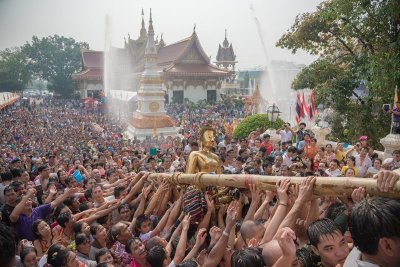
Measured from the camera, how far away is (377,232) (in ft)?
5.67

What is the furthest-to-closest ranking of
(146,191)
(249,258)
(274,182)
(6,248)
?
Result: (146,191), (274,182), (249,258), (6,248)

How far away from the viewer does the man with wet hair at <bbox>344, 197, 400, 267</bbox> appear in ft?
5.63

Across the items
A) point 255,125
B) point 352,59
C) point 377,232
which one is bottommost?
point 255,125

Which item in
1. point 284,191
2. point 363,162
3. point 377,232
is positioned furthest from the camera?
point 363,162

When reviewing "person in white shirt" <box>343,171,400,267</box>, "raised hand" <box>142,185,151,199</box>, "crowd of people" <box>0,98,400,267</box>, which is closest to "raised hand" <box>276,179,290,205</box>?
"crowd of people" <box>0,98,400,267</box>

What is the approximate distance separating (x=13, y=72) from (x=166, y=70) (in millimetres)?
33365

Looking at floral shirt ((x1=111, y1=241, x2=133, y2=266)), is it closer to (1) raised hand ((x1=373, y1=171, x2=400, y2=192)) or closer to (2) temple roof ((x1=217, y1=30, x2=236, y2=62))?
(1) raised hand ((x1=373, y1=171, x2=400, y2=192))

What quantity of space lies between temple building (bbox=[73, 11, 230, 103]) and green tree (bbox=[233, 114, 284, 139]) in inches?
904

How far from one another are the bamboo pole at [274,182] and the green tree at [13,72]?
62.1 meters

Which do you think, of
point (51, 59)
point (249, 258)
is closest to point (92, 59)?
point (51, 59)

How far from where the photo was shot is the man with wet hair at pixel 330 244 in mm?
2391

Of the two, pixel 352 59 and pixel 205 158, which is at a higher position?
pixel 352 59

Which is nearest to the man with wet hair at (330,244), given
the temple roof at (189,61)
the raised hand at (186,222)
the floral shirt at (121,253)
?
the raised hand at (186,222)

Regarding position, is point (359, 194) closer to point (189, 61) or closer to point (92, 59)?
point (189, 61)
